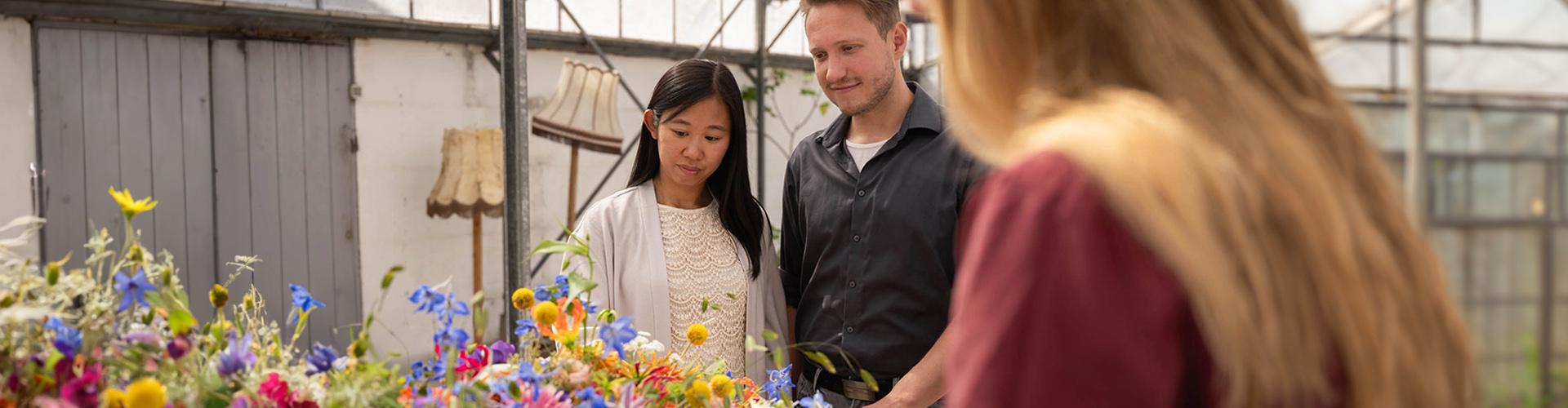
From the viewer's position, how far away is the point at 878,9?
6.57 ft

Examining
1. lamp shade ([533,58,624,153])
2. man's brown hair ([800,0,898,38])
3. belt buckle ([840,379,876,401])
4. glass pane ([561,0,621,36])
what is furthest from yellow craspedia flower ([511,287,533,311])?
glass pane ([561,0,621,36])

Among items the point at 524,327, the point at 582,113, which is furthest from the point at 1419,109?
the point at 582,113

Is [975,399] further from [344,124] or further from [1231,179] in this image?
[344,124]

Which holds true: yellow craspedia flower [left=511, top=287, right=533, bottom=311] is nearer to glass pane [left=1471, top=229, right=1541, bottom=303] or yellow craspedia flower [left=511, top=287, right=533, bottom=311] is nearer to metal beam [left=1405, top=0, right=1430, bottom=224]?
metal beam [left=1405, top=0, right=1430, bottom=224]

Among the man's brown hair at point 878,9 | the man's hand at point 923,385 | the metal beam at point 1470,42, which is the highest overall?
the metal beam at point 1470,42

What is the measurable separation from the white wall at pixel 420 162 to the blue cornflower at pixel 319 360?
15.0ft

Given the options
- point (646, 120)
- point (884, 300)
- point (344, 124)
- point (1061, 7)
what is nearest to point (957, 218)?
point (884, 300)

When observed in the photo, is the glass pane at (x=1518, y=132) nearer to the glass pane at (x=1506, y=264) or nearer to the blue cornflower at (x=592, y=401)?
the glass pane at (x=1506, y=264)

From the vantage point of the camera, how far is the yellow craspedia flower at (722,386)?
1.01 meters

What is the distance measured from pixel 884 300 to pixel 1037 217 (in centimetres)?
144

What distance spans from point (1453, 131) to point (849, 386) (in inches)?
74.2

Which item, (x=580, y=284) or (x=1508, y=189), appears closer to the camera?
(x=580, y=284)

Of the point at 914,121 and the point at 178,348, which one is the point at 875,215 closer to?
the point at 914,121

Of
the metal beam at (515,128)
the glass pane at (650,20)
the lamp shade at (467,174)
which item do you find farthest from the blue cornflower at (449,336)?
the glass pane at (650,20)
